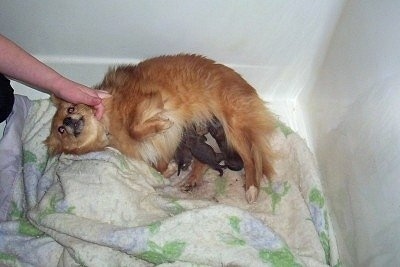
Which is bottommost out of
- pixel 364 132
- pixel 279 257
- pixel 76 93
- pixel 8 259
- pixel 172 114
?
pixel 8 259

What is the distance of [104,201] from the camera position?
1.76m

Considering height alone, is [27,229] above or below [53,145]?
below

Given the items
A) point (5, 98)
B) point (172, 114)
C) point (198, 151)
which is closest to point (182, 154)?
point (198, 151)

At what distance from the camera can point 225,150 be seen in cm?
210

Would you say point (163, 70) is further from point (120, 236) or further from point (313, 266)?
point (313, 266)

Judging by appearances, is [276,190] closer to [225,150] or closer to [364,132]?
[225,150]

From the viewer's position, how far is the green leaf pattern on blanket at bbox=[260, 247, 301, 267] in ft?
5.20

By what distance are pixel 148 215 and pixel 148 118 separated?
0.45 meters

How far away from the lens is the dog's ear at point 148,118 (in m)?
1.91

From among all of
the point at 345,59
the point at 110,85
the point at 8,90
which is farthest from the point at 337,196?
the point at 8,90

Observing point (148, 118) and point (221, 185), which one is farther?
point (221, 185)

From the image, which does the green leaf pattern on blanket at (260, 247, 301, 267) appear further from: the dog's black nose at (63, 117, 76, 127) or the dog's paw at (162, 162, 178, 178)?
the dog's black nose at (63, 117, 76, 127)

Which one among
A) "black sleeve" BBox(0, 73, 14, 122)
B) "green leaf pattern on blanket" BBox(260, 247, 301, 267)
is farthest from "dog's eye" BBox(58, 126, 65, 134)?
"green leaf pattern on blanket" BBox(260, 247, 301, 267)

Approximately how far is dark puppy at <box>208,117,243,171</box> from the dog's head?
1.79 feet
